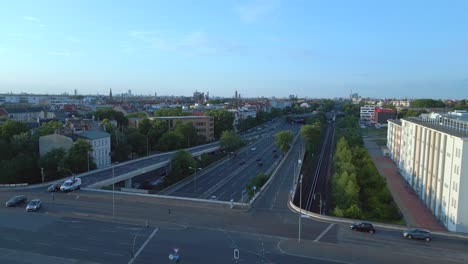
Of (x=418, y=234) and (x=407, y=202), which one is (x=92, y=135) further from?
(x=418, y=234)

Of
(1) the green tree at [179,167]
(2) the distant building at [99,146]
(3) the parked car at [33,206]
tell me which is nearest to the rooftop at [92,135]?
(2) the distant building at [99,146]

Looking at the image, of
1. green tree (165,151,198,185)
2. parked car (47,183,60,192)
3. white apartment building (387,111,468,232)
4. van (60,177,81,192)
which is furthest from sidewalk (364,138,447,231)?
parked car (47,183,60,192)

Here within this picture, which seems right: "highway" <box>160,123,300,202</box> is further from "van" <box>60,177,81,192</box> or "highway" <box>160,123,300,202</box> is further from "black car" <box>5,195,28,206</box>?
"black car" <box>5,195,28,206</box>

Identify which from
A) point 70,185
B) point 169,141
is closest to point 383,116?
point 169,141

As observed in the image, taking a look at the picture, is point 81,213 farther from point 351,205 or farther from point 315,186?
point 315,186

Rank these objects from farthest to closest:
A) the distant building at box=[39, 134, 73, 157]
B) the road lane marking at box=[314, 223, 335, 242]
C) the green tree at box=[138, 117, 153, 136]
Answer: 1. the green tree at box=[138, 117, 153, 136]
2. the distant building at box=[39, 134, 73, 157]
3. the road lane marking at box=[314, 223, 335, 242]

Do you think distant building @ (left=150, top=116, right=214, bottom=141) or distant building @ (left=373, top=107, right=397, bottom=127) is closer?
distant building @ (left=150, top=116, right=214, bottom=141)
